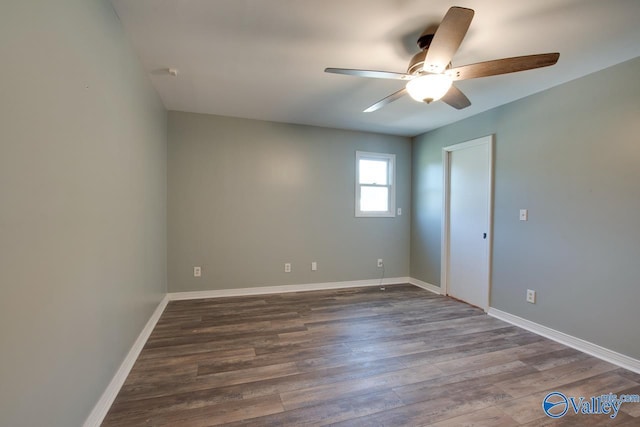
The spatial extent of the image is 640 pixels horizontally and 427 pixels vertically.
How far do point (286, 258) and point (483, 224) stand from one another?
8.61 feet

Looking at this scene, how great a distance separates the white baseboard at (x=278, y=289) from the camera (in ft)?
12.0

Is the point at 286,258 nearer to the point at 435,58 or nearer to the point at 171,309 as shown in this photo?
the point at 171,309

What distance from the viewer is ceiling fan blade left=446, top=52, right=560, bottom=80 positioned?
5.20 feet

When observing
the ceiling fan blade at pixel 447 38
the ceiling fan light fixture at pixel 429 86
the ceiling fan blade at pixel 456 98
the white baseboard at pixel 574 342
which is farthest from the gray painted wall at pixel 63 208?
the white baseboard at pixel 574 342

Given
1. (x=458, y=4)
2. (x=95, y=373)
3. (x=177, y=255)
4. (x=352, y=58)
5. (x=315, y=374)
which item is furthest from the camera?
(x=177, y=255)

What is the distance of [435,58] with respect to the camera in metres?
1.66

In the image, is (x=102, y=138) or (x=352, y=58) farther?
(x=352, y=58)

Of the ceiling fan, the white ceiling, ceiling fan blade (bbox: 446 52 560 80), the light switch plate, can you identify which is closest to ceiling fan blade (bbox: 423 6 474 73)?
the ceiling fan

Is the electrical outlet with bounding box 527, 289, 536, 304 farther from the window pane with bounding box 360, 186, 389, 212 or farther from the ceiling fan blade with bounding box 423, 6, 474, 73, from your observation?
the ceiling fan blade with bounding box 423, 6, 474, 73

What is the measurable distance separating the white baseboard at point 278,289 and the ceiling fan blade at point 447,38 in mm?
3219

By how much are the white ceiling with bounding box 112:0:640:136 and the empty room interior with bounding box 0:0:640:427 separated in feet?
0.06

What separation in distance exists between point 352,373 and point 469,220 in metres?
2.60

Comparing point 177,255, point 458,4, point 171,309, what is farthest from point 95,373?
point 458,4

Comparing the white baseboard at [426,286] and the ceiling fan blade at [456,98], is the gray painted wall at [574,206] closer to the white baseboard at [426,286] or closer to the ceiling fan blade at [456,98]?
the white baseboard at [426,286]
